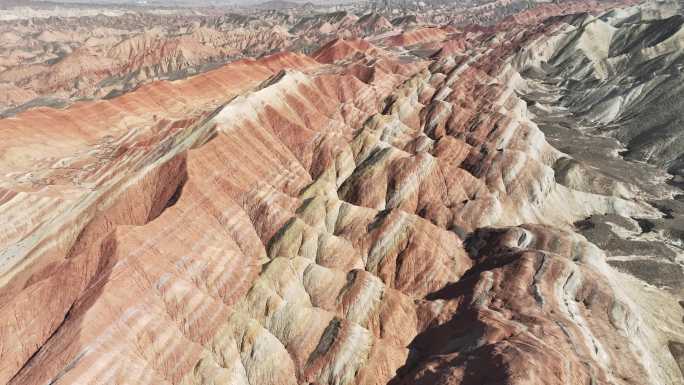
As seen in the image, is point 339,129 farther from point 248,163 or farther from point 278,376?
point 278,376

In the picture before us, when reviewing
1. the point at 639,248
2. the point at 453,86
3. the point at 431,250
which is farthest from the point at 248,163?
the point at 453,86

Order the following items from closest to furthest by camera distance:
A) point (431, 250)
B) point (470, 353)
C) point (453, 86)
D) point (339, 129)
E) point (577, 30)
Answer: point (470, 353) < point (431, 250) < point (339, 129) < point (453, 86) < point (577, 30)

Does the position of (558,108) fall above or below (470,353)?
below

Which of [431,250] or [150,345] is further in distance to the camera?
[431,250]

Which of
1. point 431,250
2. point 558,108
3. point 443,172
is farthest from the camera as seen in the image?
point 558,108

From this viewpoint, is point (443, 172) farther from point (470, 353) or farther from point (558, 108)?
point (558, 108)

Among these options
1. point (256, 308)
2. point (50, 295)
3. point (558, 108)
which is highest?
point (50, 295)
